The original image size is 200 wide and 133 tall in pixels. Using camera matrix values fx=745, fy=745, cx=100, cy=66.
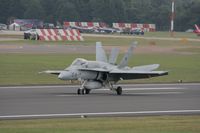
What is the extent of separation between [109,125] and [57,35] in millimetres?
63042

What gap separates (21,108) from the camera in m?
25.5

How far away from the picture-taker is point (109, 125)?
2030 centimetres

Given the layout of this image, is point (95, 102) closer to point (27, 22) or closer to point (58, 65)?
point (58, 65)

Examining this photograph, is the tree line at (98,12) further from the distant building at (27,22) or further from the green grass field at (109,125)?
the green grass field at (109,125)

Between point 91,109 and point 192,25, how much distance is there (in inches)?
4698

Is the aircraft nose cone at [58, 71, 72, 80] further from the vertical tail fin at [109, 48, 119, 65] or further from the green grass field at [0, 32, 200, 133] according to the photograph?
the green grass field at [0, 32, 200, 133]

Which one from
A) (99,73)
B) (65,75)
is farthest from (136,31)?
(65,75)

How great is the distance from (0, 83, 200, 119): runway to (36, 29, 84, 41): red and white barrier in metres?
46.6

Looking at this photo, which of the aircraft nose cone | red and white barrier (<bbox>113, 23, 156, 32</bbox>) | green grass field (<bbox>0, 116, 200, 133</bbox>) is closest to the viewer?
green grass field (<bbox>0, 116, 200, 133</bbox>)

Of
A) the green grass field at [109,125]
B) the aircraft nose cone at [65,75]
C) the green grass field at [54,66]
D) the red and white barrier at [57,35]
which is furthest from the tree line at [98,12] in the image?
the green grass field at [109,125]

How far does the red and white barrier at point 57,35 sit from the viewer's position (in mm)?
82625

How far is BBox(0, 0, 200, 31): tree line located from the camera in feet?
456

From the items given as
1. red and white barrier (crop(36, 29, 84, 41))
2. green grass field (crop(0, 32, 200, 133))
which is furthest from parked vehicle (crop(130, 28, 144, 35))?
green grass field (crop(0, 32, 200, 133))

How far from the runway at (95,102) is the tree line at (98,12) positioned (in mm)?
100155
